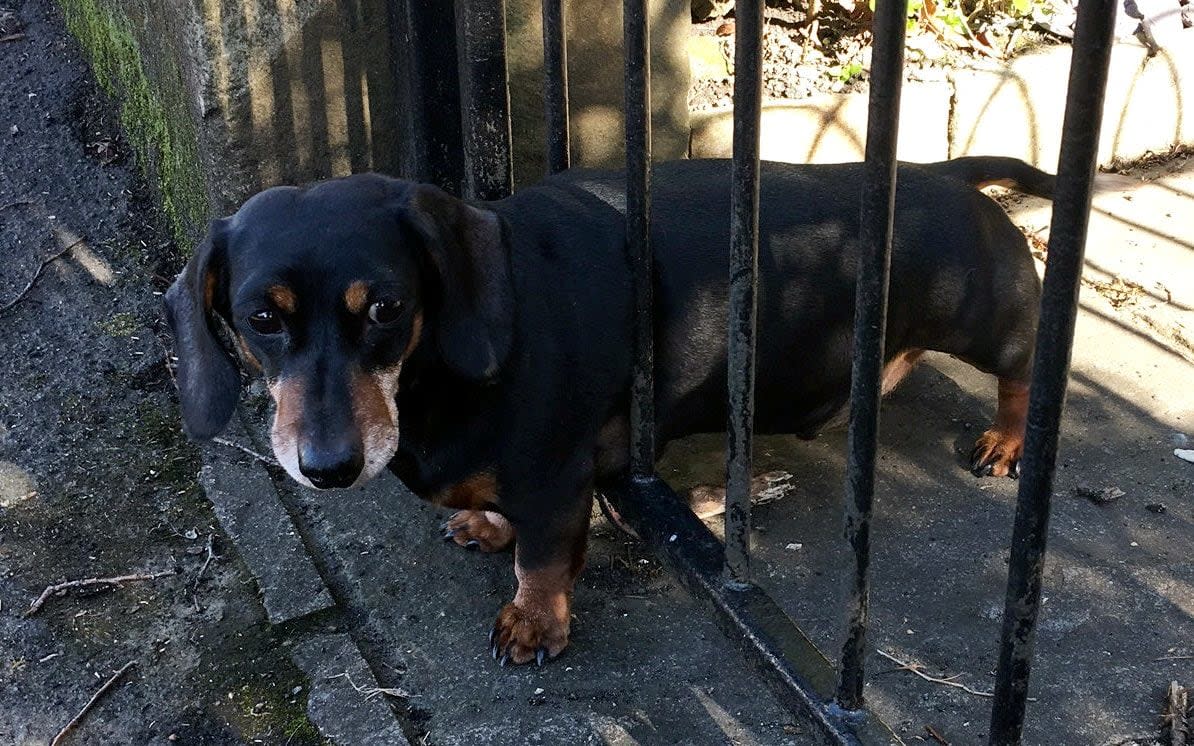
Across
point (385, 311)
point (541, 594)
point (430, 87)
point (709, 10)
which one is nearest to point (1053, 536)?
point (541, 594)

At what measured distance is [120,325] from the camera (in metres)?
3.81

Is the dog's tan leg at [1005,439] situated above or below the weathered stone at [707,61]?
below

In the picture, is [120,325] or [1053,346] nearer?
[1053,346]

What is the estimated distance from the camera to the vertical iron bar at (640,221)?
220 cm

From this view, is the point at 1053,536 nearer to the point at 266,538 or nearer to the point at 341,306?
the point at 341,306

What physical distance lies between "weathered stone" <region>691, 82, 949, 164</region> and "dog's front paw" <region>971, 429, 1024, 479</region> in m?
1.21

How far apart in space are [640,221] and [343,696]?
3.76 ft

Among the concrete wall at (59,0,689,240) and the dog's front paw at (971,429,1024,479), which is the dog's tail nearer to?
A: the dog's front paw at (971,429,1024,479)

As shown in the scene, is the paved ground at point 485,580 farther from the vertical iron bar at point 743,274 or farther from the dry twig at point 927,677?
the vertical iron bar at point 743,274

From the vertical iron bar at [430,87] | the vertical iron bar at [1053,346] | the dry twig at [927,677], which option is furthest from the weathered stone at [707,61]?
the vertical iron bar at [1053,346]

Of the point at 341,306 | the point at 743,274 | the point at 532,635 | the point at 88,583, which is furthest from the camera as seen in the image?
the point at 88,583

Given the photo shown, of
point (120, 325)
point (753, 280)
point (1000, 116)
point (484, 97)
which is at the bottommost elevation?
point (120, 325)

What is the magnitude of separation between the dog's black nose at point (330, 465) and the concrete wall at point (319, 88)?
1529 mm

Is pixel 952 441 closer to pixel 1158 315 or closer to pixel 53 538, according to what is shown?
pixel 1158 315
